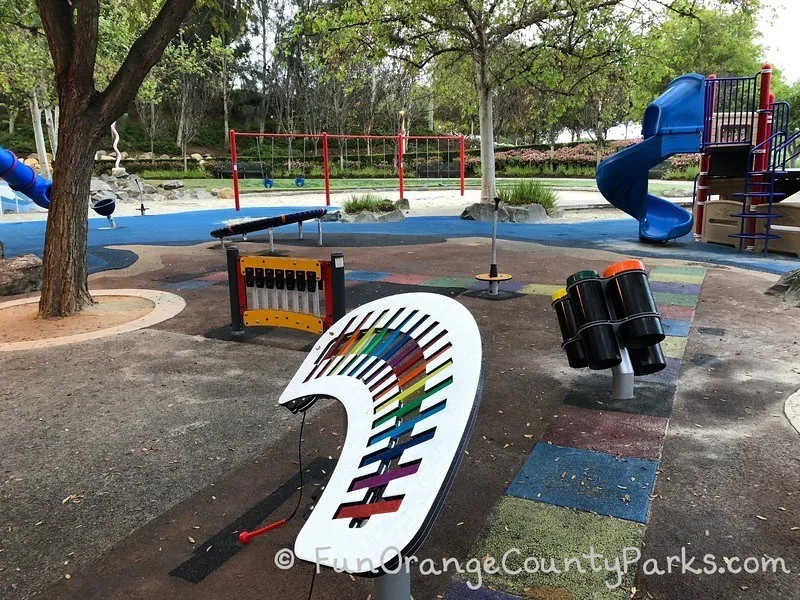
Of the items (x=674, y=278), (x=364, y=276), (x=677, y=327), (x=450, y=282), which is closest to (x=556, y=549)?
(x=677, y=327)

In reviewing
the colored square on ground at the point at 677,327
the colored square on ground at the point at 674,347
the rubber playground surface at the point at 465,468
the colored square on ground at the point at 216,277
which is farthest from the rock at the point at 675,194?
the colored square on ground at the point at 674,347

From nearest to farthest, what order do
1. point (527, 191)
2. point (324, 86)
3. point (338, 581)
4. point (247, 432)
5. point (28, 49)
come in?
1. point (338, 581)
2. point (247, 432)
3. point (527, 191)
4. point (28, 49)
5. point (324, 86)

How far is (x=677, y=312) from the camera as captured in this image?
6414mm

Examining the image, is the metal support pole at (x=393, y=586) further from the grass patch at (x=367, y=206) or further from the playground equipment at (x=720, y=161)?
the grass patch at (x=367, y=206)

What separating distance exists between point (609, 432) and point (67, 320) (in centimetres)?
562

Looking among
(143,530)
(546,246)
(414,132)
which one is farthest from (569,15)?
(414,132)

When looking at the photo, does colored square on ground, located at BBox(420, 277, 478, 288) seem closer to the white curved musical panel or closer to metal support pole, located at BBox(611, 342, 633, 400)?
metal support pole, located at BBox(611, 342, 633, 400)

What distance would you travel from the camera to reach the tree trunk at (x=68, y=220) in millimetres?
6469

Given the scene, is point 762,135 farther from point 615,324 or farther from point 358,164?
point 358,164

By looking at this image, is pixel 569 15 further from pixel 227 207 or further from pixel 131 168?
pixel 131 168

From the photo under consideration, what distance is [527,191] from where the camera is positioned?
1683 cm

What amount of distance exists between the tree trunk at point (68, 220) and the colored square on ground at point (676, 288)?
6672mm

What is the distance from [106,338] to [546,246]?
810cm

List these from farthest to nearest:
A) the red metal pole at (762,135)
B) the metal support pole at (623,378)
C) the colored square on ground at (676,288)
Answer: the red metal pole at (762,135), the colored square on ground at (676,288), the metal support pole at (623,378)
